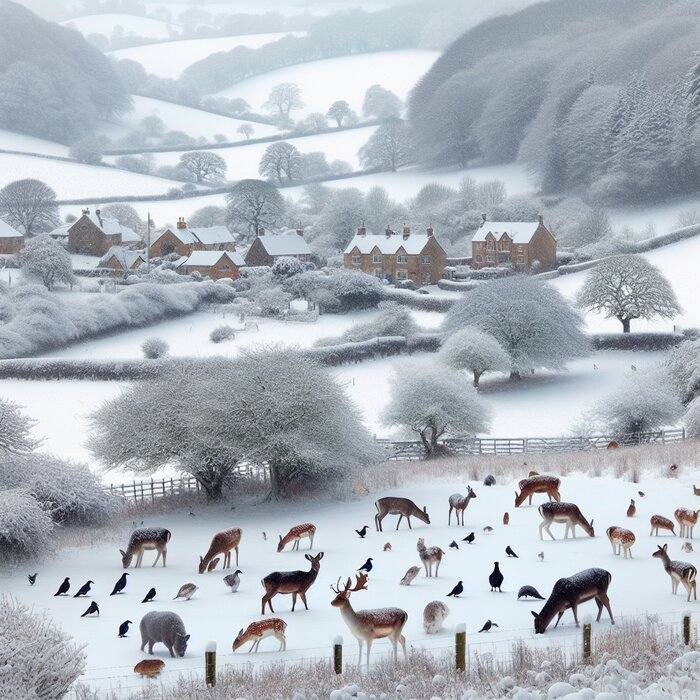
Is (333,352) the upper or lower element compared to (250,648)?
upper

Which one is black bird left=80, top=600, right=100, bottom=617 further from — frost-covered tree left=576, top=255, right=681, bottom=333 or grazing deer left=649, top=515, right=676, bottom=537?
frost-covered tree left=576, top=255, right=681, bottom=333

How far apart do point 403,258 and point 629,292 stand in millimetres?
15781

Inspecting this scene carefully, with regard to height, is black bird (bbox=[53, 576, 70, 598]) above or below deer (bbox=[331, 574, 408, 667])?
above

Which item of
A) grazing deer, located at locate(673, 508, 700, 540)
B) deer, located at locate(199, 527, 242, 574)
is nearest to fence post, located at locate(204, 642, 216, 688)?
deer, located at locate(199, 527, 242, 574)

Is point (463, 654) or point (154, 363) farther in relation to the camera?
point (154, 363)

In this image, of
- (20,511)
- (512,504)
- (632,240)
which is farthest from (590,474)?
(632,240)

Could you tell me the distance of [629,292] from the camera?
47.3m

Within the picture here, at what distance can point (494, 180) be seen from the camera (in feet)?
258

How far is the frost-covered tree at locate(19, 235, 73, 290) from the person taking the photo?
56250mm

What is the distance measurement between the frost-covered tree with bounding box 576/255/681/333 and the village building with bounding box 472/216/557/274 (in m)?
11.5

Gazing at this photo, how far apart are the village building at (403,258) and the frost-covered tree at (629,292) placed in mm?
13507

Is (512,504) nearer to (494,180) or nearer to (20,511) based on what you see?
(20,511)

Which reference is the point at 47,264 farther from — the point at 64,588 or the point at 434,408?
the point at 64,588

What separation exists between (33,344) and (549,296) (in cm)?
2116
